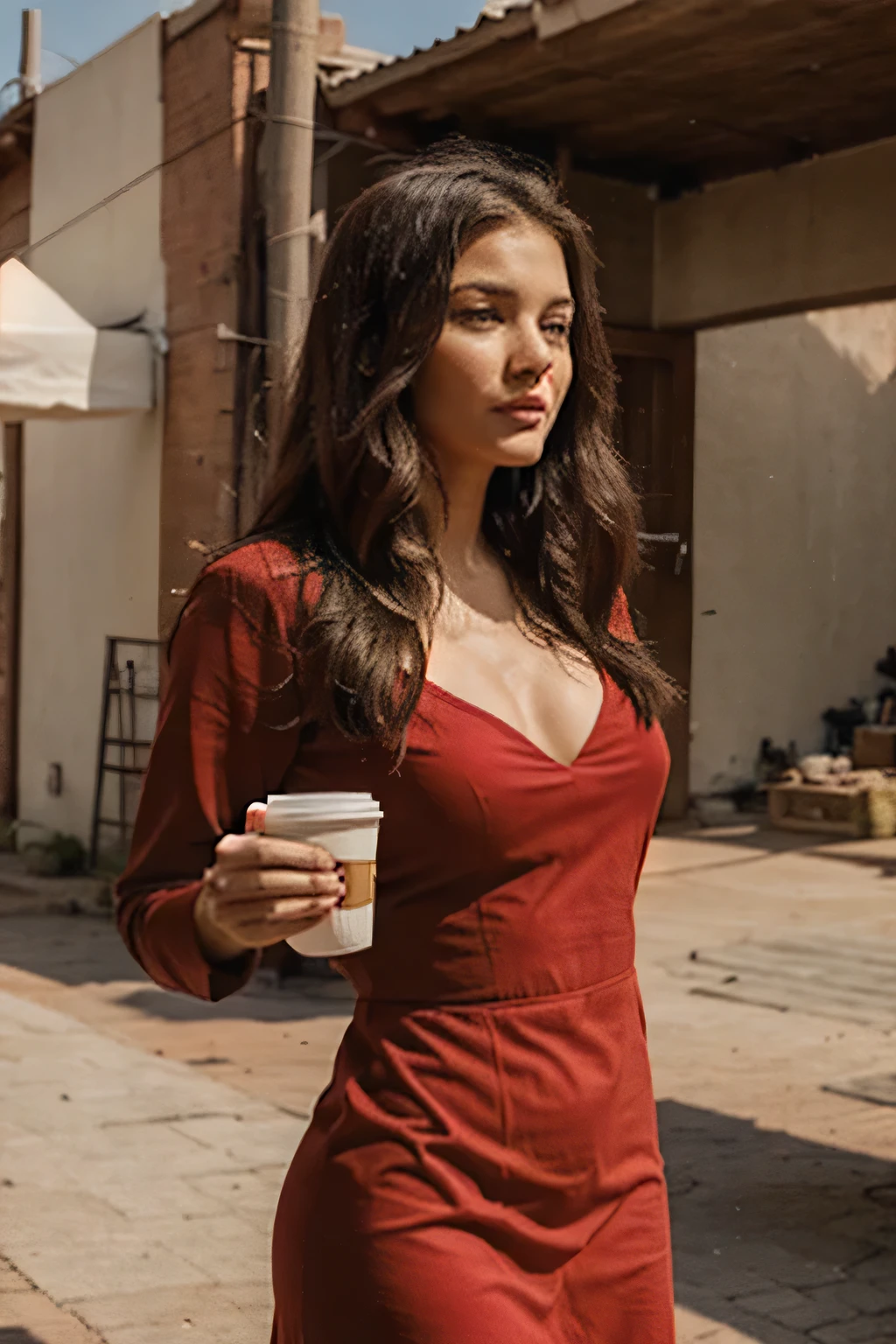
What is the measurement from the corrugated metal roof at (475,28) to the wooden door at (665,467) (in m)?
2.23

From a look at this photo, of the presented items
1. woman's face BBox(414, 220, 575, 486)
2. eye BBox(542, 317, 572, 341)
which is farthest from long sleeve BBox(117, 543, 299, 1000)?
eye BBox(542, 317, 572, 341)

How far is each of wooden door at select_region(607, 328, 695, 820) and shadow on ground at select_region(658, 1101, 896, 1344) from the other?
16.1 ft

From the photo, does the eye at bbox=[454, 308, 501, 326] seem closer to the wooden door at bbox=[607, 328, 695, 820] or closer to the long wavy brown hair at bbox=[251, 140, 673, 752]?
the long wavy brown hair at bbox=[251, 140, 673, 752]

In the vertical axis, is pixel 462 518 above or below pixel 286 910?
above

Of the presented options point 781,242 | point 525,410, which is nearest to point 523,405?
point 525,410

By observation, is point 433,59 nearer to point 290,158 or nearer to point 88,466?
point 290,158

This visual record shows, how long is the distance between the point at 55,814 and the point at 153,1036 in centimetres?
485

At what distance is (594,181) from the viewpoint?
9.75m

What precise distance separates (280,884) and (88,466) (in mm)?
9962

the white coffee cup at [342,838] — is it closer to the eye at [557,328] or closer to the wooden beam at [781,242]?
the eye at [557,328]

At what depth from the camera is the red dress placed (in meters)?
1.70

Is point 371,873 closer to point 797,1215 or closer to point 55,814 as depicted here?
point 797,1215

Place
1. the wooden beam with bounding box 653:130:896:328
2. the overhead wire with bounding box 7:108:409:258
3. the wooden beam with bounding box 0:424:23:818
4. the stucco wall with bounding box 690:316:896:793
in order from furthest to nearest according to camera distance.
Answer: the stucco wall with bounding box 690:316:896:793, the wooden beam with bounding box 0:424:23:818, the wooden beam with bounding box 653:130:896:328, the overhead wire with bounding box 7:108:409:258

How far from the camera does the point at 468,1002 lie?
1.75 metres
